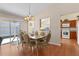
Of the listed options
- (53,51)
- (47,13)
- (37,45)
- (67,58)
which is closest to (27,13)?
(47,13)

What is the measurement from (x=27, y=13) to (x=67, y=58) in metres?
1.32

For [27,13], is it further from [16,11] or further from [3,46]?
[3,46]

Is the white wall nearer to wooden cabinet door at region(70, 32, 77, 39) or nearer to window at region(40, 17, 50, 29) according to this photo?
window at region(40, 17, 50, 29)

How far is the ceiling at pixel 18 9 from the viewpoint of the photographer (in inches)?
116

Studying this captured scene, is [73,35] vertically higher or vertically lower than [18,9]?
lower

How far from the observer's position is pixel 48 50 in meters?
3.05

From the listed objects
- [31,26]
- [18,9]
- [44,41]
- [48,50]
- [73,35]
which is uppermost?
[18,9]

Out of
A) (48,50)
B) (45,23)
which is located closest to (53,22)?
(45,23)

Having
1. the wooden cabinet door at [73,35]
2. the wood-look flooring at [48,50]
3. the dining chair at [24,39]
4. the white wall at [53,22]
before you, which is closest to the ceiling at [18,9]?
the white wall at [53,22]

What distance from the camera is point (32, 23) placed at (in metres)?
3.01

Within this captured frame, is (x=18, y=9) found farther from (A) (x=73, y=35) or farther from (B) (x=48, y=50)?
(A) (x=73, y=35)

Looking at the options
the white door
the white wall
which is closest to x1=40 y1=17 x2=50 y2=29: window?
the white wall

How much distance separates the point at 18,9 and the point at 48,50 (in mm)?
1130

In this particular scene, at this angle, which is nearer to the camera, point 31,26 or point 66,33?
point 31,26
